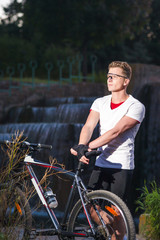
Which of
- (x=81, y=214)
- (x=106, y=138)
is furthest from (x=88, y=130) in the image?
(x=81, y=214)

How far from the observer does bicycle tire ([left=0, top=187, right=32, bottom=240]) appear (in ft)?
13.3

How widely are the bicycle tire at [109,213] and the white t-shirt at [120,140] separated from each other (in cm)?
37

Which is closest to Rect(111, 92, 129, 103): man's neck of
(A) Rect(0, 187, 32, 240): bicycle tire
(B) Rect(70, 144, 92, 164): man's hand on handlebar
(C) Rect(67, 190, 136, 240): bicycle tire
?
(B) Rect(70, 144, 92, 164): man's hand on handlebar

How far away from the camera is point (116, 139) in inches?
165

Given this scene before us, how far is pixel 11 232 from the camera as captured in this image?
404 centimetres

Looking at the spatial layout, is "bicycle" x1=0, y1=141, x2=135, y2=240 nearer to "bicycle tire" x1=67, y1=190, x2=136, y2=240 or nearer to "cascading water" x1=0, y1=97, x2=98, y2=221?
"bicycle tire" x1=67, y1=190, x2=136, y2=240

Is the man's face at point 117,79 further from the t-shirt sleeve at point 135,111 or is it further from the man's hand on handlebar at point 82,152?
the man's hand on handlebar at point 82,152

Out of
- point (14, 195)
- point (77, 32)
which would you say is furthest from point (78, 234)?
point (77, 32)

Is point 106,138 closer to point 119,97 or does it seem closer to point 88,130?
point 88,130

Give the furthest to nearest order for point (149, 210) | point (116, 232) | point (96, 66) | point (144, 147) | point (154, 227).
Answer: point (96, 66) < point (144, 147) < point (149, 210) < point (154, 227) < point (116, 232)

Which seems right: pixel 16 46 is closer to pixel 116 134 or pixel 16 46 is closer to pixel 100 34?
pixel 100 34

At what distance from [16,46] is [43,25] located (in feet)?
13.7

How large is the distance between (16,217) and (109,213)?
891 mm

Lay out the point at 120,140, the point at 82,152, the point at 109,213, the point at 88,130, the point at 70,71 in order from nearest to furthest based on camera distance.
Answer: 1. the point at 109,213
2. the point at 82,152
3. the point at 120,140
4. the point at 88,130
5. the point at 70,71
